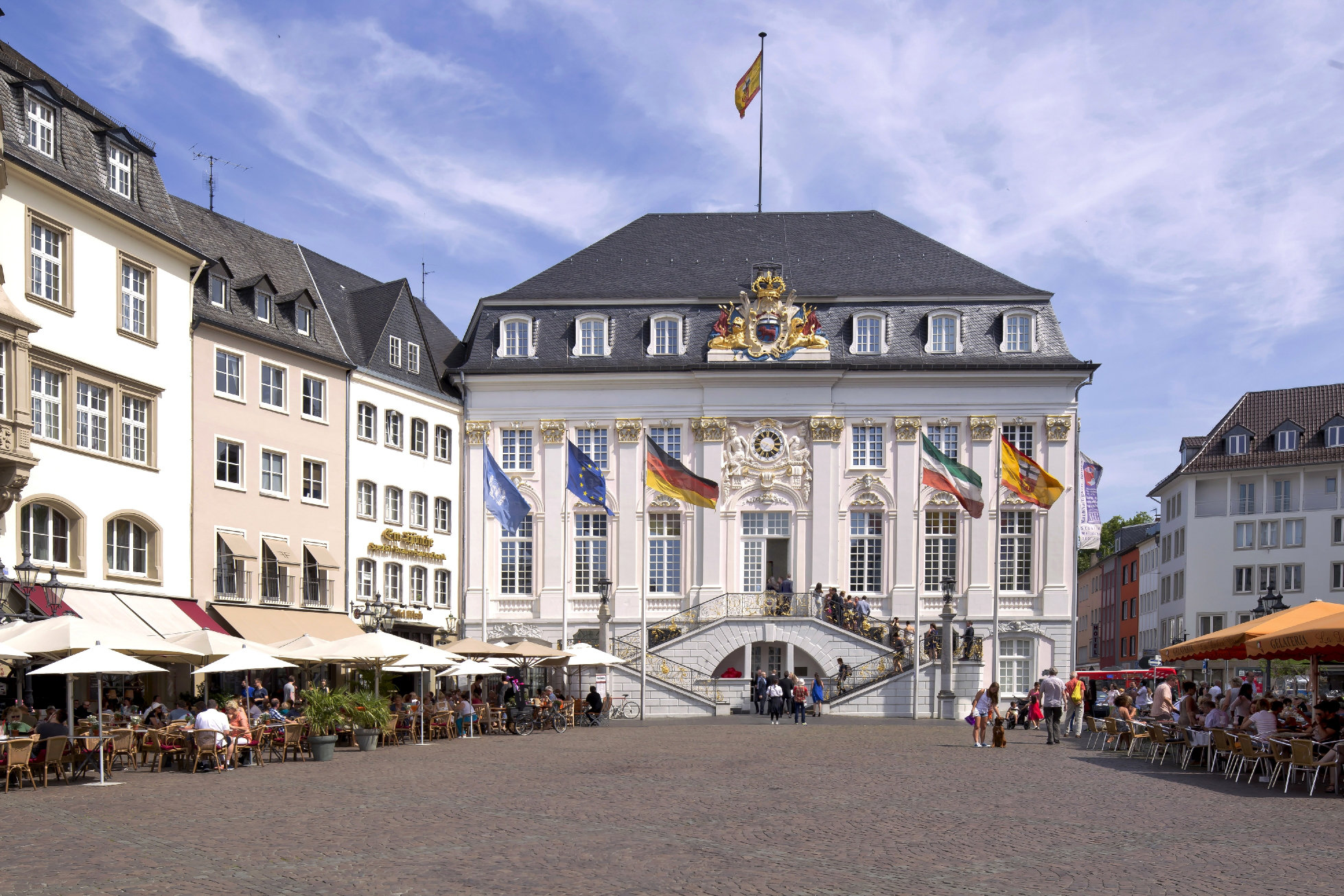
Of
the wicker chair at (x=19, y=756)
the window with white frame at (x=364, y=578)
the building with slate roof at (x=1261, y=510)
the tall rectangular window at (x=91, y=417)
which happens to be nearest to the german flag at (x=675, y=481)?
the window with white frame at (x=364, y=578)

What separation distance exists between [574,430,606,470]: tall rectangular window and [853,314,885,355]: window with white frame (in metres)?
9.75

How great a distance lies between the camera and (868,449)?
5556 cm

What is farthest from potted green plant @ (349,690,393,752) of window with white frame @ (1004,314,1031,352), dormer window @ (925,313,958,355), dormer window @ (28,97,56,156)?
window with white frame @ (1004,314,1031,352)

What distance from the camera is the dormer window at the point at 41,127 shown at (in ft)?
111

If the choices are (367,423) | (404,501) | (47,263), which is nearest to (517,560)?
(404,501)

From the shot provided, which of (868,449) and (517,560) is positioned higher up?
(868,449)

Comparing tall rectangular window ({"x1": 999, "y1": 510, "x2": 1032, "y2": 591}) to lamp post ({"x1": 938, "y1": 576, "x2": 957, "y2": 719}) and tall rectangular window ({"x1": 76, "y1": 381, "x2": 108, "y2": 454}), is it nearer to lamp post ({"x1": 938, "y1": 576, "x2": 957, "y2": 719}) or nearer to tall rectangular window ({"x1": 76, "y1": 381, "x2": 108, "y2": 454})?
lamp post ({"x1": 938, "y1": 576, "x2": 957, "y2": 719})

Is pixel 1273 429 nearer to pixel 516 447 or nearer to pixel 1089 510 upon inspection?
pixel 1089 510

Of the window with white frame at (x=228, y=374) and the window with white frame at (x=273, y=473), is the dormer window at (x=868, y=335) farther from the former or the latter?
the window with white frame at (x=228, y=374)

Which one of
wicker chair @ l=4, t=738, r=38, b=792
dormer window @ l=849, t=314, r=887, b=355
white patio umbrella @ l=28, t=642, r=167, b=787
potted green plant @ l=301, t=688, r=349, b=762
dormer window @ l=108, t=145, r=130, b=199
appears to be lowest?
potted green plant @ l=301, t=688, r=349, b=762

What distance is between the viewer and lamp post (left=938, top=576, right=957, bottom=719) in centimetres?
4694

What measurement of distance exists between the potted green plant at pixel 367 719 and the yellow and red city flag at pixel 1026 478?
1963 centimetres

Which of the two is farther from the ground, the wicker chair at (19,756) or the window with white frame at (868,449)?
the window with white frame at (868,449)

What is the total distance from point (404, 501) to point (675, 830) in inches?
1444
